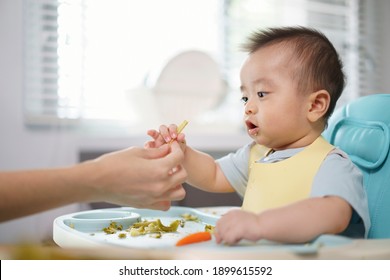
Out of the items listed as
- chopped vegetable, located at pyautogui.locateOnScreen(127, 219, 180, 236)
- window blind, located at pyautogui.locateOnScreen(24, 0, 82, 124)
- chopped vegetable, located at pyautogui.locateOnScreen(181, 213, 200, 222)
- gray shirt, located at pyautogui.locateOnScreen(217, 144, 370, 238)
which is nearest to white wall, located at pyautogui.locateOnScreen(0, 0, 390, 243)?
window blind, located at pyautogui.locateOnScreen(24, 0, 82, 124)

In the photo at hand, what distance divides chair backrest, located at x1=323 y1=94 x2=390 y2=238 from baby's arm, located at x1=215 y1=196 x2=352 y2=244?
177 mm

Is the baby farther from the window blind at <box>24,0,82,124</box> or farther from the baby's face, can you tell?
the window blind at <box>24,0,82,124</box>

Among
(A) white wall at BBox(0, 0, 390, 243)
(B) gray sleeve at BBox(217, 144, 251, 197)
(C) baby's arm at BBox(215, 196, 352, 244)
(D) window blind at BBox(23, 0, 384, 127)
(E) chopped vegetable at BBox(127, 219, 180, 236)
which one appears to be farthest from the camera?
(D) window blind at BBox(23, 0, 384, 127)

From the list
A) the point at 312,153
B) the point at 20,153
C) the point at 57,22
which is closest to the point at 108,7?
the point at 57,22

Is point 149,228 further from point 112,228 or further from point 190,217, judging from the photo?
point 190,217

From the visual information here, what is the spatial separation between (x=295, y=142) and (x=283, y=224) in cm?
20

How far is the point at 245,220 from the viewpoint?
1.37ft

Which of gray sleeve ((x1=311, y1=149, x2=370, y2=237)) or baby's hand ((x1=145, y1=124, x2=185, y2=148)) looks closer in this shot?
gray sleeve ((x1=311, y1=149, x2=370, y2=237))

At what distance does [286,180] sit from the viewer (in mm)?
513

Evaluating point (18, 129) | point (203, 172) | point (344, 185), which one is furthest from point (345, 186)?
point (18, 129)

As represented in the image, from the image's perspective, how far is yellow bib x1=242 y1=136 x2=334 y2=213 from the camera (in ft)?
1.66

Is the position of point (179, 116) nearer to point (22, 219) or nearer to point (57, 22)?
point (57, 22)
